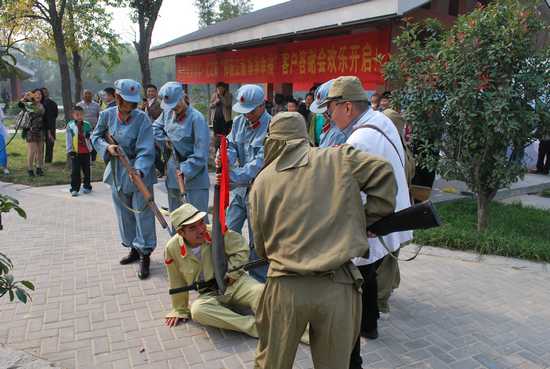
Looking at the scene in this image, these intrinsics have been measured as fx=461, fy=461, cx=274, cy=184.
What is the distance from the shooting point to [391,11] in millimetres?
5988

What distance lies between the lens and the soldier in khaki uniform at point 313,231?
187 centimetres

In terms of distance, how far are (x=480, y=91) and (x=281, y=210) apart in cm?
411

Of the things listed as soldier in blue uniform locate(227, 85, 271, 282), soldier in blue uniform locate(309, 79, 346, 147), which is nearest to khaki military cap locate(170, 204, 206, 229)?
soldier in blue uniform locate(227, 85, 271, 282)

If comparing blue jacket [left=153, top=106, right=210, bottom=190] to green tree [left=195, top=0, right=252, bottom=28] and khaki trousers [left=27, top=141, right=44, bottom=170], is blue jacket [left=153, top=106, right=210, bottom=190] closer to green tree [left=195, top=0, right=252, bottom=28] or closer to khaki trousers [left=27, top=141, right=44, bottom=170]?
khaki trousers [left=27, top=141, right=44, bottom=170]

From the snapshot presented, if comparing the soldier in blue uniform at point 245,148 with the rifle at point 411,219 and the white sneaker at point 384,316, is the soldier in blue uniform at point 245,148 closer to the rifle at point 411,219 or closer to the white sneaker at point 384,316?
the white sneaker at point 384,316

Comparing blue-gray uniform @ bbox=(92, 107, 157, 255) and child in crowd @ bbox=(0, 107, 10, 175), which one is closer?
blue-gray uniform @ bbox=(92, 107, 157, 255)

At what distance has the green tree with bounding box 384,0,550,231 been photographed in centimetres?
498

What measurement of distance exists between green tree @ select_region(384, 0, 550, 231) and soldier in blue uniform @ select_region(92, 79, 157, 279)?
3346 mm

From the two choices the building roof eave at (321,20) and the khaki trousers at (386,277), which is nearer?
the khaki trousers at (386,277)

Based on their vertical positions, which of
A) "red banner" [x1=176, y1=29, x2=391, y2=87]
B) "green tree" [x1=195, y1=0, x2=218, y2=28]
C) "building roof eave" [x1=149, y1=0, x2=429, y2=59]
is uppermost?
"green tree" [x1=195, y1=0, x2=218, y2=28]

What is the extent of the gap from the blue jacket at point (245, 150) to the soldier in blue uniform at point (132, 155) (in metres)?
0.84

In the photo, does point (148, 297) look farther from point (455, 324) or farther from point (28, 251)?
point (455, 324)

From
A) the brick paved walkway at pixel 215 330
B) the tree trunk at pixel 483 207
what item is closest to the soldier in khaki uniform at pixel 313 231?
the brick paved walkway at pixel 215 330

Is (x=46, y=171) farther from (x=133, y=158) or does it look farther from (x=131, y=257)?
(x=133, y=158)
